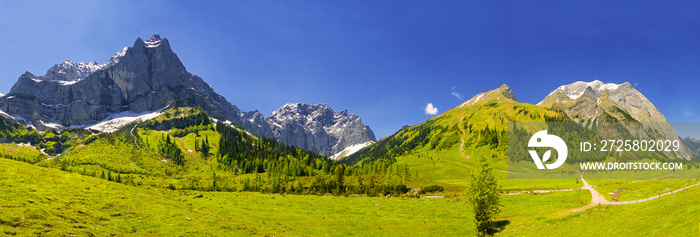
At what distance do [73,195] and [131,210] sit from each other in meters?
7.36

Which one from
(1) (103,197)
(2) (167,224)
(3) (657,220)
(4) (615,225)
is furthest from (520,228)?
(1) (103,197)

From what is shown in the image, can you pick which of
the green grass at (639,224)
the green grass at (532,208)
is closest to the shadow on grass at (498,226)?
the green grass at (532,208)

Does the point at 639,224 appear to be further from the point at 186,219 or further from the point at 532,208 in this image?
the point at 186,219

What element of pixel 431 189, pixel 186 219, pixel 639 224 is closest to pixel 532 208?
pixel 639 224

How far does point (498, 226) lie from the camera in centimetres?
6088

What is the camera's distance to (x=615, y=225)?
127 ft

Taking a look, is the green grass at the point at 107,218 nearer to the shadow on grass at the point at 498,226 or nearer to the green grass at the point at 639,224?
Answer: the shadow on grass at the point at 498,226

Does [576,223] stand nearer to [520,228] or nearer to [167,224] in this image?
[520,228]

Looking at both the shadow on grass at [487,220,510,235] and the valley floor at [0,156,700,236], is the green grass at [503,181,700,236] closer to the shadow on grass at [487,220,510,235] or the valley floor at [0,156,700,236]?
the valley floor at [0,156,700,236]

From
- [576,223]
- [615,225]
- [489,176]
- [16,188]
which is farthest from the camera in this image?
[489,176]

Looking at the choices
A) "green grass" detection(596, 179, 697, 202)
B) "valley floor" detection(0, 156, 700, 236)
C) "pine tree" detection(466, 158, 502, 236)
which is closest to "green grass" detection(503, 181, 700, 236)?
"valley floor" detection(0, 156, 700, 236)

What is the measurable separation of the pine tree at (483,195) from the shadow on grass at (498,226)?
3.20 m

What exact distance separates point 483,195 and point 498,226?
13819 mm

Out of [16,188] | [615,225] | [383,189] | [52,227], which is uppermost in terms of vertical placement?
[16,188]
